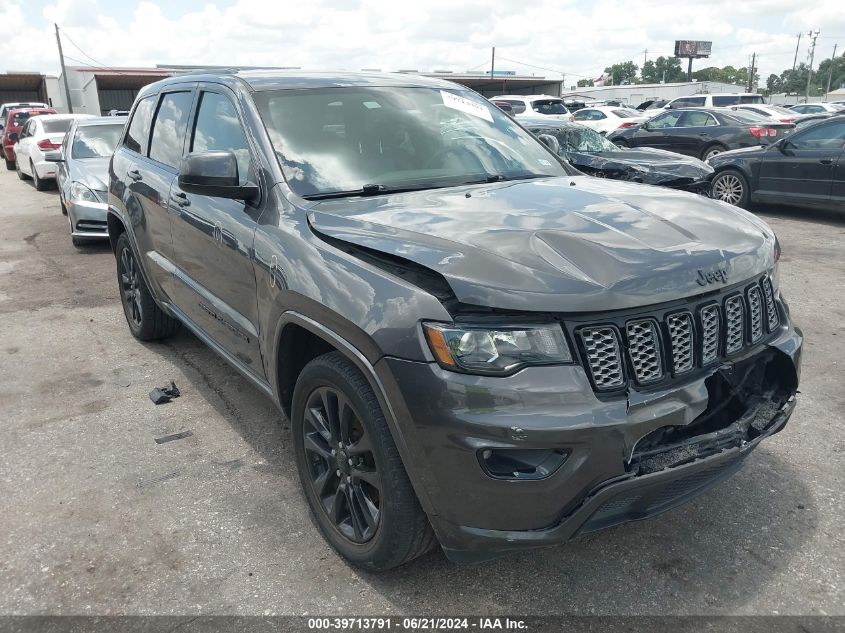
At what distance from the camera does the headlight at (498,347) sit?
7.10 feet

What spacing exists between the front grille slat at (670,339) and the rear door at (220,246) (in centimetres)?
161

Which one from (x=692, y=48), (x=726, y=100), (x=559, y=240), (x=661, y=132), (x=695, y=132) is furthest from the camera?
(x=692, y=48)

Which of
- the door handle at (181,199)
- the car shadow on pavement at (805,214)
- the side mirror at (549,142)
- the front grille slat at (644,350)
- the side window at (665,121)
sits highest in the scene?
the side mirror at (549,142)

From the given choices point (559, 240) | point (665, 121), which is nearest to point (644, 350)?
point (559, 240)

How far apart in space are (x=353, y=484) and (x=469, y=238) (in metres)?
1.03

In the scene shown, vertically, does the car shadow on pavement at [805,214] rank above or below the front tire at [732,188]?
below

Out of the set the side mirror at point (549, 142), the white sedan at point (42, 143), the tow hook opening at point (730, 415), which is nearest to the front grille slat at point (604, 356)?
the tow hook opening at point (730, 415)

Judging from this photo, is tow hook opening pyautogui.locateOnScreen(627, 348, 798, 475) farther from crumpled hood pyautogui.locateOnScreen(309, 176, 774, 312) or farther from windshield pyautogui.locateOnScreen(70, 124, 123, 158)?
windshield pyautogui.locateOnScreen(70, 124, 123, 158)

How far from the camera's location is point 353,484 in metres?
2.70

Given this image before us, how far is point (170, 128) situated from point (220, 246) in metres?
1.38

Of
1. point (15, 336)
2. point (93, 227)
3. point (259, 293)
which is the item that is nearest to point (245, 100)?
point (259, 293)

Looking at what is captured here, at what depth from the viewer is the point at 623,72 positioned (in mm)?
148875

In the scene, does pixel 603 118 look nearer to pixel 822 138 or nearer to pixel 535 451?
pixel 822 138

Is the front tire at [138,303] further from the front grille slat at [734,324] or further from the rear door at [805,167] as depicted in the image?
the rear door at [805,167]
